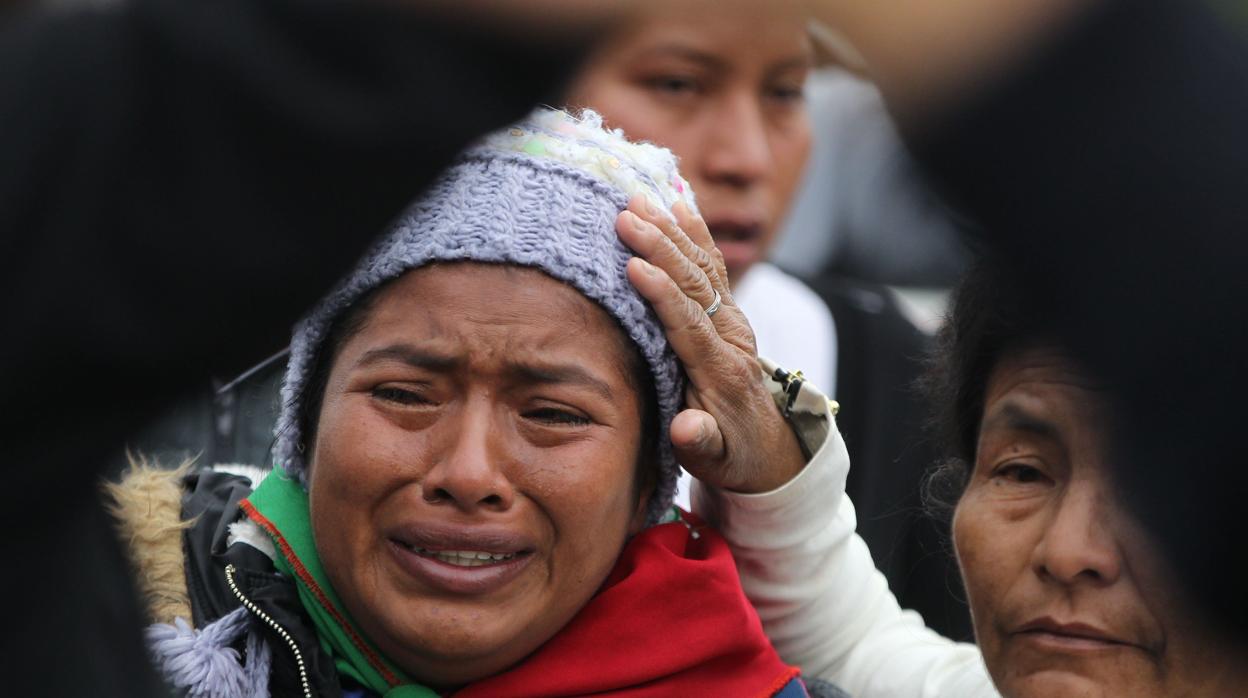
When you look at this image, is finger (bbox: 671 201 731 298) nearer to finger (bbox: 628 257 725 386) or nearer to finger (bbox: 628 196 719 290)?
finger (bbox: 628 196 719 290)

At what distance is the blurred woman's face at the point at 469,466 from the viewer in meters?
2.60

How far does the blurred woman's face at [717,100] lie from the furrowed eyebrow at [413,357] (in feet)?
4.26

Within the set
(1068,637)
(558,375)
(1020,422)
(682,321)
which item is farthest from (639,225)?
(1068,637)

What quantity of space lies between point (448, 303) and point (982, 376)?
96 centimetres

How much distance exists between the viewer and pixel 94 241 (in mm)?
1329

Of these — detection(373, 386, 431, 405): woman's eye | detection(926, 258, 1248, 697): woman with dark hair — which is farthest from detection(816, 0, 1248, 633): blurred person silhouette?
detection(373, 386, 431, 405): woman's eye

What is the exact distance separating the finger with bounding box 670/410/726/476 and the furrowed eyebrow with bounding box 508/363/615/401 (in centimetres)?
15

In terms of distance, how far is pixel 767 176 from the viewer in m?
4.05

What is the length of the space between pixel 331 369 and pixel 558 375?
16.3 inches

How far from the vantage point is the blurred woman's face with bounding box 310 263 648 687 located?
2604 mm

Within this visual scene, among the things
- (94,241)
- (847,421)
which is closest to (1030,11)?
(94,241)

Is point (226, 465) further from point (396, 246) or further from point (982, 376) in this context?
point (982, 376)

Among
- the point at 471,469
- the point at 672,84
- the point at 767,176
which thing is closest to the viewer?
the point at 471,469

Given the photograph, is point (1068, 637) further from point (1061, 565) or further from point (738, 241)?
point (738, 241)
